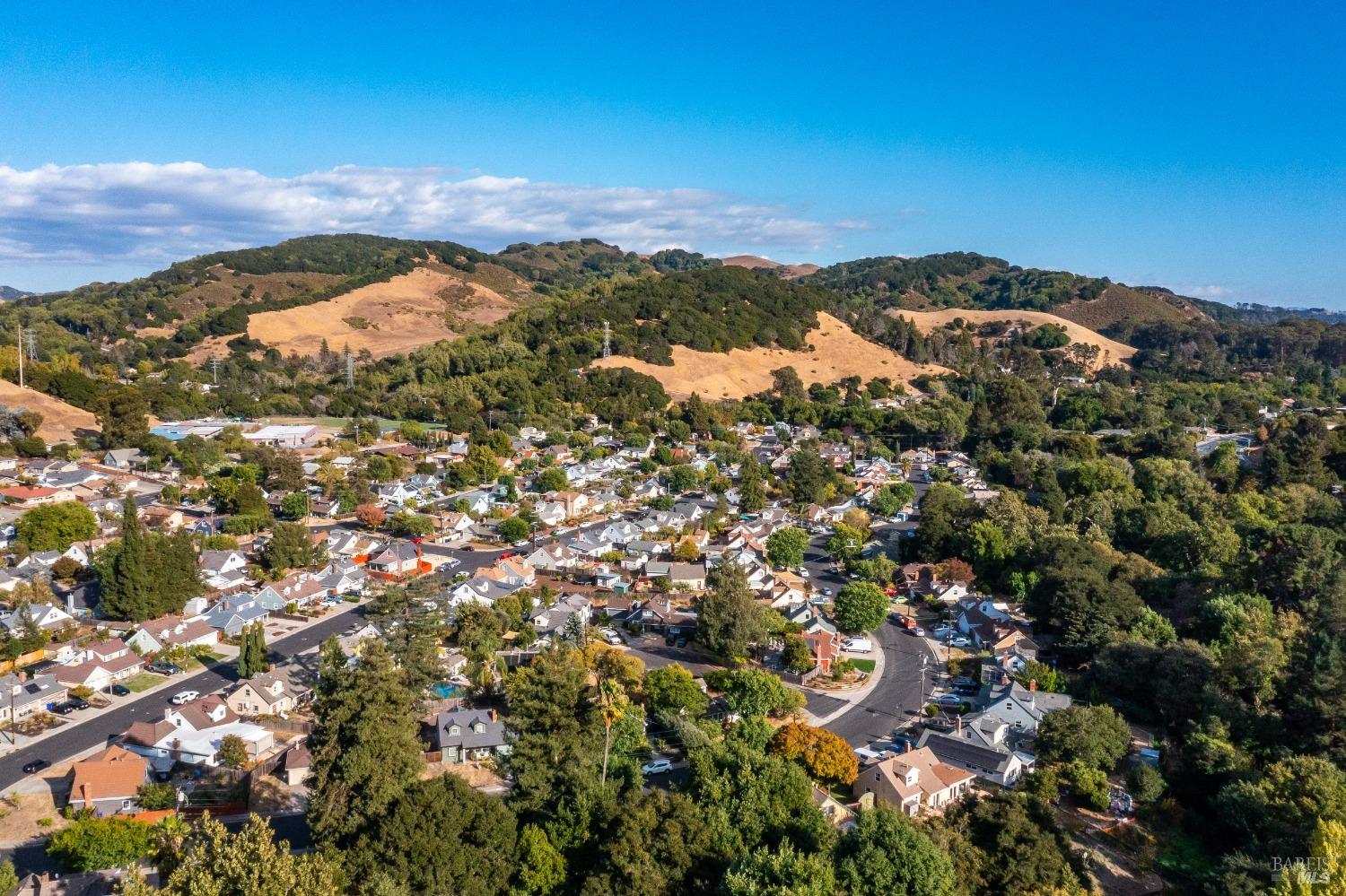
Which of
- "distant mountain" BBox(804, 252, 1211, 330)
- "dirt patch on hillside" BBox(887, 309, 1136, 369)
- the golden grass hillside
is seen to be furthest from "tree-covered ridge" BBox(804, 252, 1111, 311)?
the golden grass hillside

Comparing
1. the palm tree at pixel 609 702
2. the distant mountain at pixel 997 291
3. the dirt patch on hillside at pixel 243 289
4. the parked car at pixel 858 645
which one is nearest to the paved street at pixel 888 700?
the parked car at pixel 858 645

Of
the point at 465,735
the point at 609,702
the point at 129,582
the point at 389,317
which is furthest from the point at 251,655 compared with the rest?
the point at 389,317

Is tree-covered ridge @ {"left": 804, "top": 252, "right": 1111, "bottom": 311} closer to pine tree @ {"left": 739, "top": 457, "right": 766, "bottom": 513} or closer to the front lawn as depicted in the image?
pine tree @ {"left": 739, "top": 457, "right": 766, "bottom": 513}

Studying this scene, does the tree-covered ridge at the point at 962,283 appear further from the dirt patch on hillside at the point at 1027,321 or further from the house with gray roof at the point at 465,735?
the house with gray roof at the point at 465,735

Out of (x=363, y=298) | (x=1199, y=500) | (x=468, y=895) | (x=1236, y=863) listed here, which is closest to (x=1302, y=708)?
(x=1236, y=863)

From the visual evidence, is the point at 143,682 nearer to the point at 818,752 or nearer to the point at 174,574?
the point at 174,574

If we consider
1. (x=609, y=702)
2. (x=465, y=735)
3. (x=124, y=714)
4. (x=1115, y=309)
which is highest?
(x=1115, y=309)

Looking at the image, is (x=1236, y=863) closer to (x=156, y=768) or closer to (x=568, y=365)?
(x=156, y=768)
